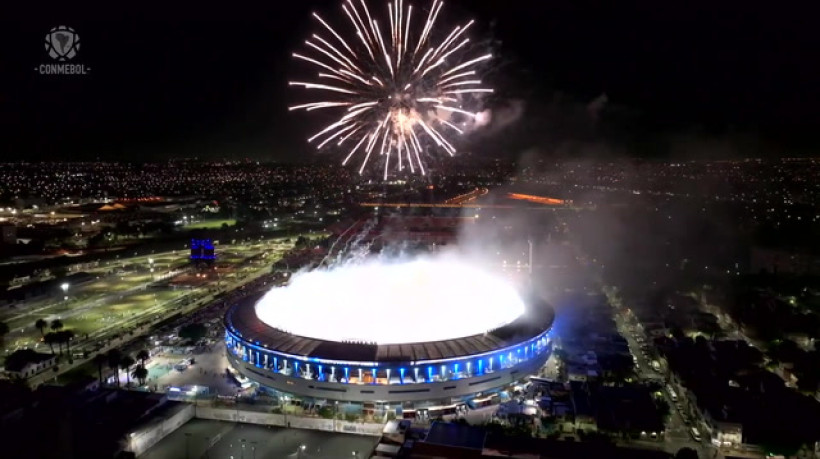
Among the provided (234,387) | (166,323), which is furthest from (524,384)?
(166,323)

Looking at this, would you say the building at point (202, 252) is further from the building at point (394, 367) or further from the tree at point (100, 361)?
the building at point (394, 367)

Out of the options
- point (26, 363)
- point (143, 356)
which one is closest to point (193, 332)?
point (143, 356)

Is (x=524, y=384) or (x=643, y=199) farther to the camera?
(x=643, y=199)

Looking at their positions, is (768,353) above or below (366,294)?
below

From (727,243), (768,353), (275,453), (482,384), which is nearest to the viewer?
(275,453)

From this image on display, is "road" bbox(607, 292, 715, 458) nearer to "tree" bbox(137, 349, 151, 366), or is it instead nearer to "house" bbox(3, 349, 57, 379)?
"tree" bbox(137, 349, 151, 366)

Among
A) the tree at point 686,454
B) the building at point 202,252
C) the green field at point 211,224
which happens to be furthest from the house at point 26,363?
the green field at point 211,224

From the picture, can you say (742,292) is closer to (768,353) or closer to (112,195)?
(768,353)

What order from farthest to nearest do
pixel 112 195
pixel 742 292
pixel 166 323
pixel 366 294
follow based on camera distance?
pixel 112 195
pixel 742 292
pixel 166 323
pixel 366 294

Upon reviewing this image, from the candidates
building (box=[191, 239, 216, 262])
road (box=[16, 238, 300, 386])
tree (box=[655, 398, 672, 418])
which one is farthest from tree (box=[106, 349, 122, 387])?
tree (box=[655, 398, 672, 418])
